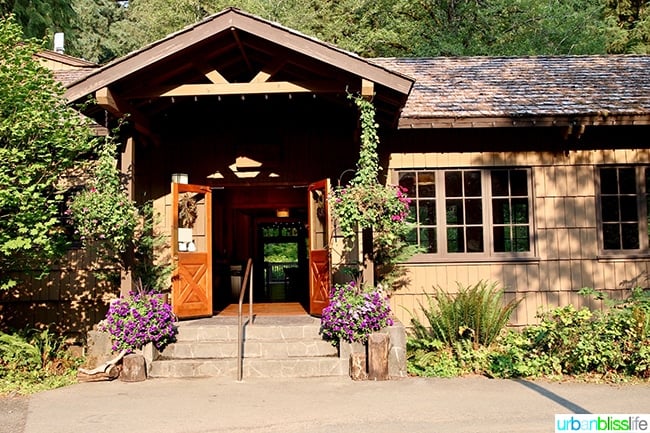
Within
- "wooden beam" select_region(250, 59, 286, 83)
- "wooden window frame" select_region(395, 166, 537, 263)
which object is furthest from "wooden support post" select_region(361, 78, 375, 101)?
"wooden window frame" select_region(395, 166, 537, 263)

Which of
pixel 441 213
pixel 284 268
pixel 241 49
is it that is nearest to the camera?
pixel 241 49

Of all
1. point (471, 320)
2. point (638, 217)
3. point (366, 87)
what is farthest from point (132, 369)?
point (638, 217)

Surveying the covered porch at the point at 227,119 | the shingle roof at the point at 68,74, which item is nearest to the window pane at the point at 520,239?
the covered porch at the point at 227,119

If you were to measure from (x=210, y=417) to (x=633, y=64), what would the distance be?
10127 mm

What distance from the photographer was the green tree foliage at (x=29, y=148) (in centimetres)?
682

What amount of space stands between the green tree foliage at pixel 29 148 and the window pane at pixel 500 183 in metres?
5.93

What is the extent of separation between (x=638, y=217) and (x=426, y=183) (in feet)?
10.8

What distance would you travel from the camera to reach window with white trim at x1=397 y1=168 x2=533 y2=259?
898 centimetres

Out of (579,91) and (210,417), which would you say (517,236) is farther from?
(210,417)

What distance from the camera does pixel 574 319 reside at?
6785 mm

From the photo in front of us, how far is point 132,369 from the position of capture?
22.0 feet

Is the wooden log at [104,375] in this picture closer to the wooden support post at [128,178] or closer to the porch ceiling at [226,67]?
the wooden support post at [128,178]

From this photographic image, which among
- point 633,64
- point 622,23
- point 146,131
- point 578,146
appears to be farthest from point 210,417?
point 622,23

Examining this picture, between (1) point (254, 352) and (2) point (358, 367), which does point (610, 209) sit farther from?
(1) point (254, 352)
